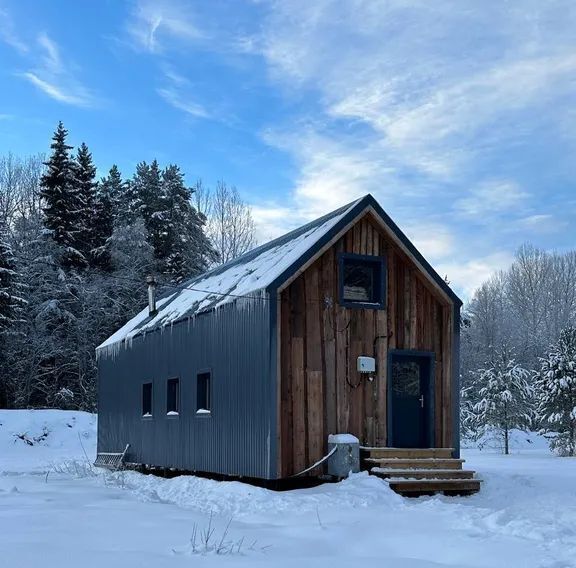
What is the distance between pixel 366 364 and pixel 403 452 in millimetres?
1709

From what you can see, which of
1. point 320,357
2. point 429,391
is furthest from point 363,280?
point 429,391

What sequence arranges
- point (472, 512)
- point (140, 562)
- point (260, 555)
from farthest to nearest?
point (472, 512), point (260, 555), point (140, 562)

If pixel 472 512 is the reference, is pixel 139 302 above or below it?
above

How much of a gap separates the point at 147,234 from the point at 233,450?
95.4 ft

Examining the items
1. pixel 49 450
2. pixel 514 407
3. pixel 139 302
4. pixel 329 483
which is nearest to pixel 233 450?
pixel 329 483

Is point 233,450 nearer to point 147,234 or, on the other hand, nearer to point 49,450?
point 49,450

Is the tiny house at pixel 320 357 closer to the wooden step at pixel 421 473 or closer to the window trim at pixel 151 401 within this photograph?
the wooden step at pixel 421 473

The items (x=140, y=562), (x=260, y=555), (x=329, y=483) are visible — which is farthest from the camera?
(x=329, y=483)

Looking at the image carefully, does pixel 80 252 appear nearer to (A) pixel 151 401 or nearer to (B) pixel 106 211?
(B) pixel 106 211

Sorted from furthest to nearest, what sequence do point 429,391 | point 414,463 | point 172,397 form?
point 172,397
point 429,391
point 414,463

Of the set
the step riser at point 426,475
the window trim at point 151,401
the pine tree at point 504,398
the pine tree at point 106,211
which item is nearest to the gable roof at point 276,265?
the window trim at point 151,401

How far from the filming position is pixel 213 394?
1470 centimetres

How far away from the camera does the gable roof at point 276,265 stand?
13266 mm

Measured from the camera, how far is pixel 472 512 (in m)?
9.71
